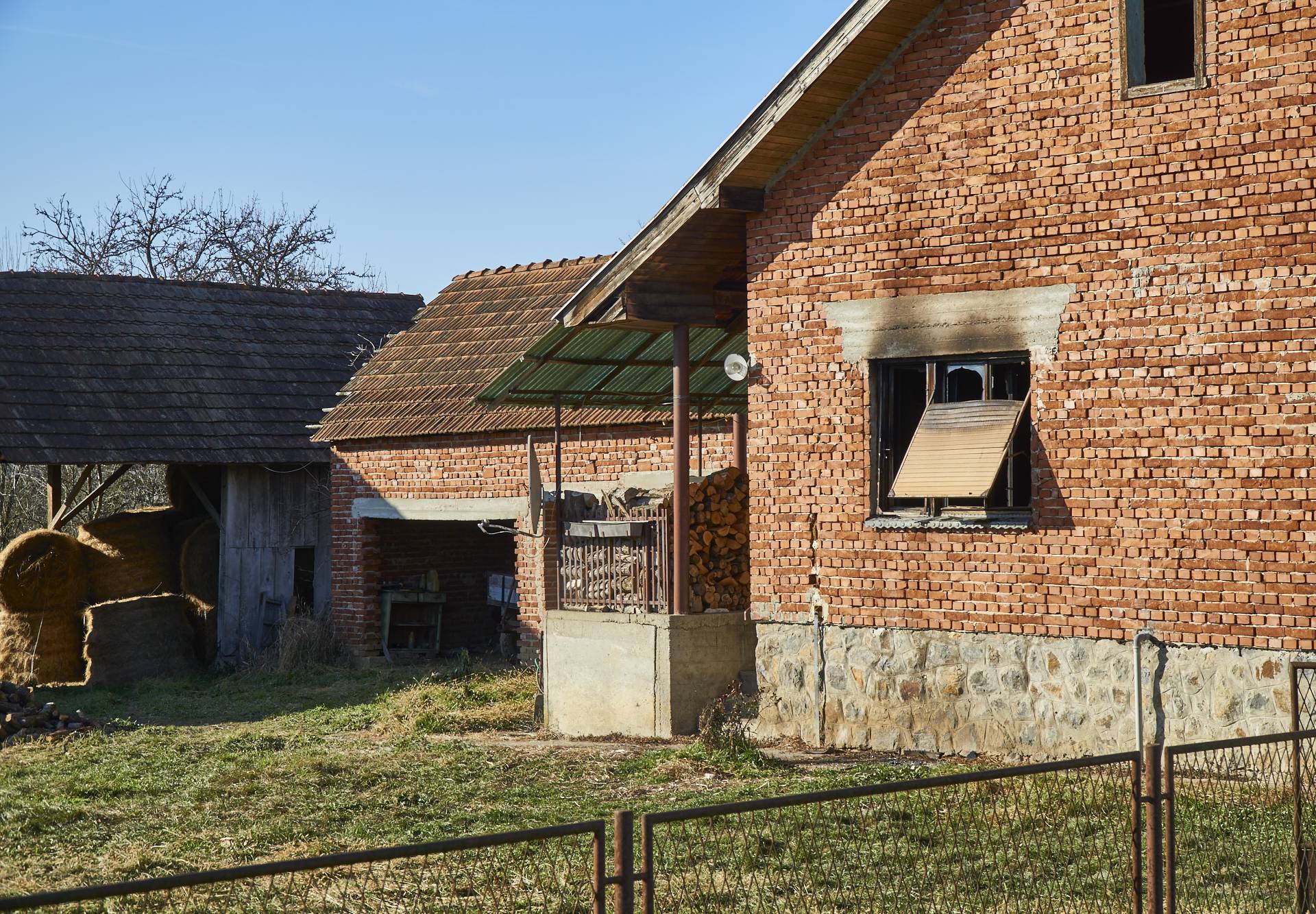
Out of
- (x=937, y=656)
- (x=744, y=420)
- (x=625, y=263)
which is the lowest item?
(x=937, y=656)

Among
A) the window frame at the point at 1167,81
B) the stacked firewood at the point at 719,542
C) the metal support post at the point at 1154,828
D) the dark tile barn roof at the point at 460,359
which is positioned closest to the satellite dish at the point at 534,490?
the stacked firewood at the point at 719,542

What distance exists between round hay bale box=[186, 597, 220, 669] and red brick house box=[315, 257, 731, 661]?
6.36 ft

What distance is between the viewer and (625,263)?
12578 mm

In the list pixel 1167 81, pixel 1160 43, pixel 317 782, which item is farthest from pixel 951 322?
pixel 317 782

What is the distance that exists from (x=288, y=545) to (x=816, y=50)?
12.9 m

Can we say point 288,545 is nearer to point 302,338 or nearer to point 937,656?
point 302,338

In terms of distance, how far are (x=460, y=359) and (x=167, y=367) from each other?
15.3 ft

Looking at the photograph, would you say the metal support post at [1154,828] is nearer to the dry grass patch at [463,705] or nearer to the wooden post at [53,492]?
the dry grass patch at [463,705]

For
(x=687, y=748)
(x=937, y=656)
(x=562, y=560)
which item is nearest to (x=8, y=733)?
(x=562, y=560)

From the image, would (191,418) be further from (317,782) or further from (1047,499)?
(1047,499)

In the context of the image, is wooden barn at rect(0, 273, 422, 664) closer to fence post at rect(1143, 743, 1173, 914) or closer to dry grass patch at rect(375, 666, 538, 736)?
dry grass patch at rect(375, 666, 538, 736)

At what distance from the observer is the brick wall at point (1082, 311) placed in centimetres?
974

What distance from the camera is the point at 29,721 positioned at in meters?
14.4

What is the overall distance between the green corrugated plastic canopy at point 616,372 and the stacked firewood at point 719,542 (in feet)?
3.31
